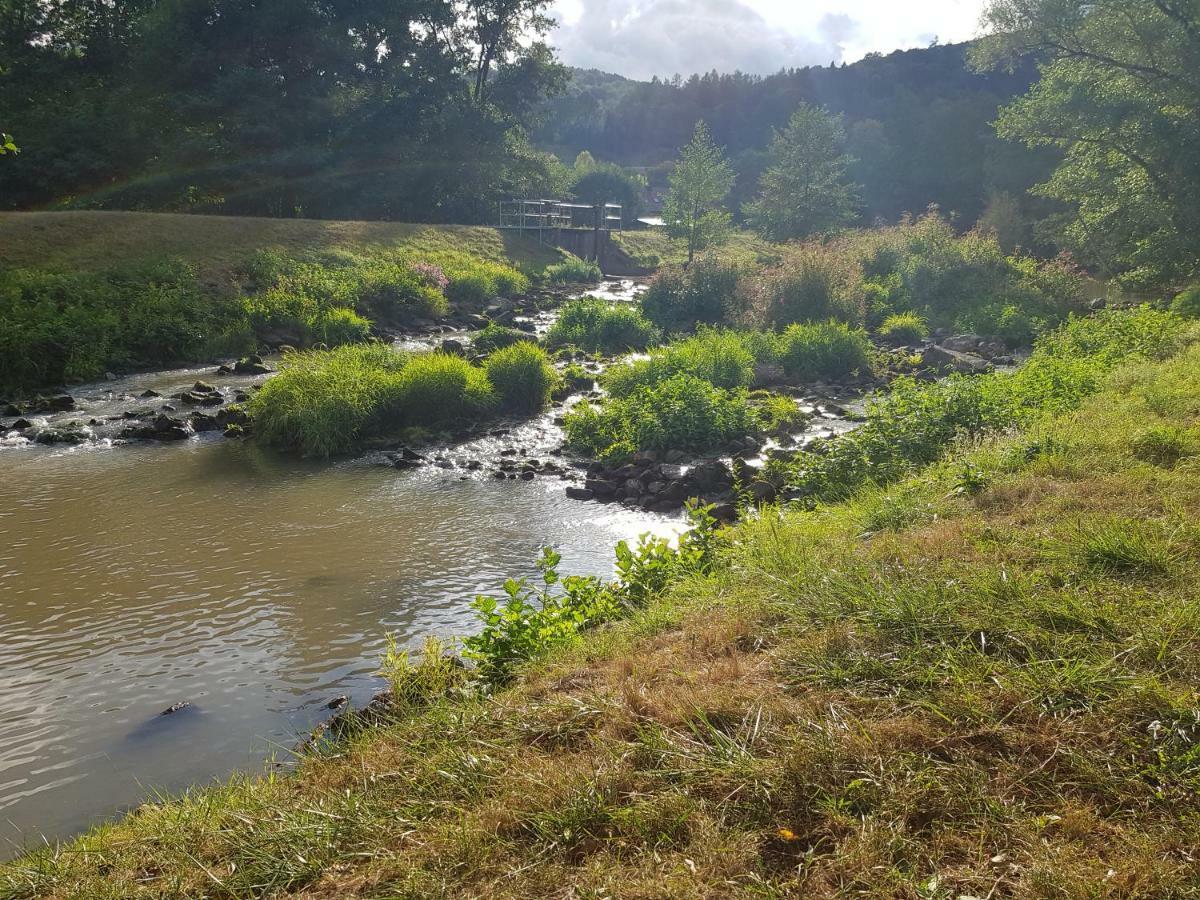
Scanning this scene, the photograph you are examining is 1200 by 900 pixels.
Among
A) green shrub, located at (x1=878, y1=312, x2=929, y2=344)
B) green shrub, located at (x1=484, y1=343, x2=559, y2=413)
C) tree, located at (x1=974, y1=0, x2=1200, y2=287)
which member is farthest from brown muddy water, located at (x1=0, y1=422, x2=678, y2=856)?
tree, located at (x1=974, y1=0, x2=1200, y2=287)

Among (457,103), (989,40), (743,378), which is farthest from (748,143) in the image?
(743,378)

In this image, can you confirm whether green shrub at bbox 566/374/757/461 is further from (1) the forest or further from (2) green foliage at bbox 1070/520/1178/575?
(2) green foliage at bbox 1070/520/1178/575

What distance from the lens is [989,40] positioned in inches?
977

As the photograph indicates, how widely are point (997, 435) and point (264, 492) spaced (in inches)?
397

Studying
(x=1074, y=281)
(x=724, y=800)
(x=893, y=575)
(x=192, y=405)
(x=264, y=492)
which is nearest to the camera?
(x=724, y=800)

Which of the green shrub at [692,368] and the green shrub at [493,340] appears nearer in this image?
the green shrub at [692,368]

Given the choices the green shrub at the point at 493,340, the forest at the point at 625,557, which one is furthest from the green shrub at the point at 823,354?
the green shrub at the point at 493,340

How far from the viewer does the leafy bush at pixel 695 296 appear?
25.3 m

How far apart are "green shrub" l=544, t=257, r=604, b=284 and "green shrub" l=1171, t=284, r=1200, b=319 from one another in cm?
2615

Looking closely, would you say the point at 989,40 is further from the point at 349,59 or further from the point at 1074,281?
the point at 349,59

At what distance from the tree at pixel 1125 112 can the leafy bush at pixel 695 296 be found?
35.2 feet

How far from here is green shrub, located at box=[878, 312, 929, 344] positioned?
23.4 metres

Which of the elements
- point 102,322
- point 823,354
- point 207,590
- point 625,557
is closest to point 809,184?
point 823,354

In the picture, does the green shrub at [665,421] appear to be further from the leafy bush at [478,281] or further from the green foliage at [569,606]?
the leafy bush at [478,281]
